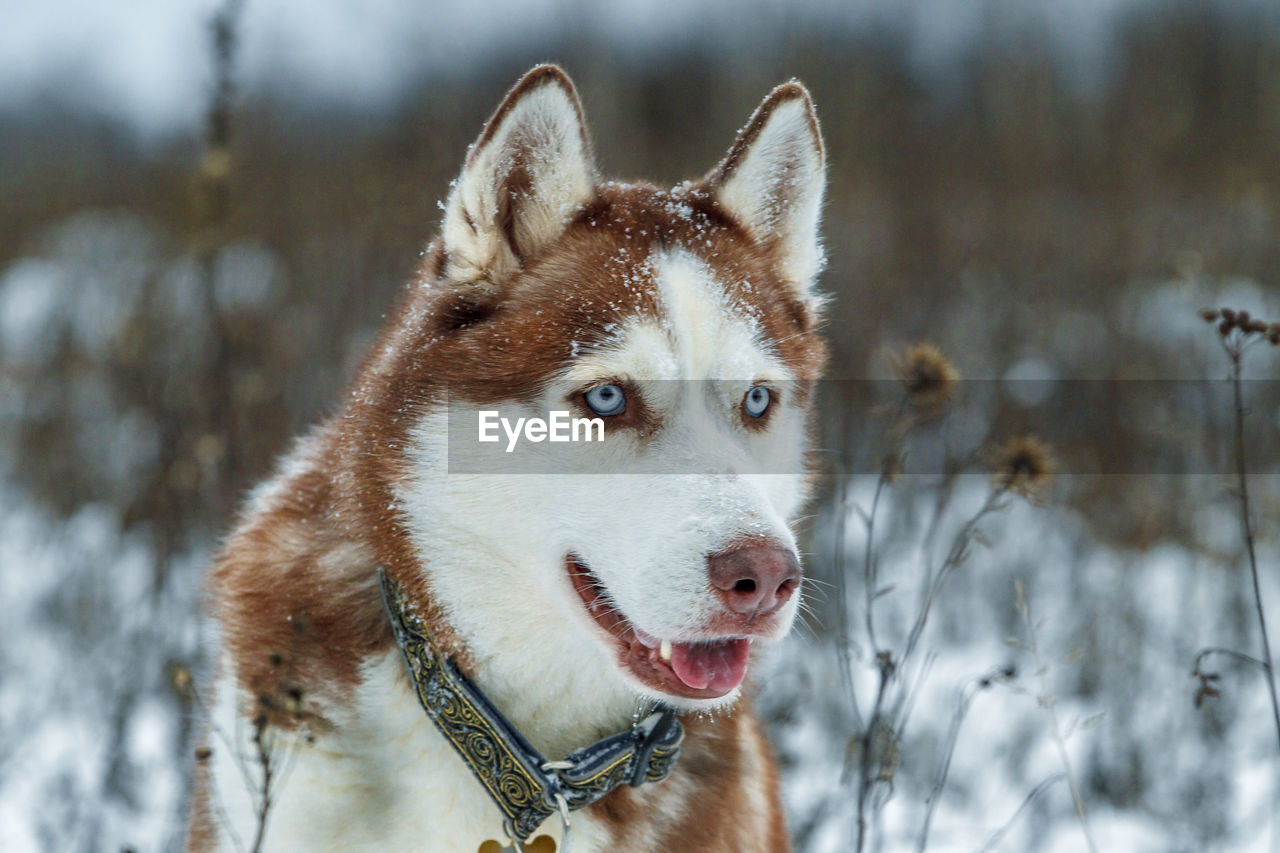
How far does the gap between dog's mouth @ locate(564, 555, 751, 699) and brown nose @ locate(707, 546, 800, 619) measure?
6.1 inches

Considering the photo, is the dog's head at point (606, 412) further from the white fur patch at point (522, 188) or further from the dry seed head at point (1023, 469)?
the dry seed head at point (1023, 469)

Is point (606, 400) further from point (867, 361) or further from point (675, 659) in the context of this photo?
point (867, 361)

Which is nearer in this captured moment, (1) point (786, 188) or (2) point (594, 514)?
(2) point (594, 514)

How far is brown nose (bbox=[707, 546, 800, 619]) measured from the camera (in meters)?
1.74

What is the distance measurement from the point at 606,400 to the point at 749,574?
477 millimetres

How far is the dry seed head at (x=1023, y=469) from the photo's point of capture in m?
2.62

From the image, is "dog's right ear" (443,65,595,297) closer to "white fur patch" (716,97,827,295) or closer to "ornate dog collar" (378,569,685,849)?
"white fur patch" (716,97,827,295)

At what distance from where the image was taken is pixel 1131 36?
42.5 feet

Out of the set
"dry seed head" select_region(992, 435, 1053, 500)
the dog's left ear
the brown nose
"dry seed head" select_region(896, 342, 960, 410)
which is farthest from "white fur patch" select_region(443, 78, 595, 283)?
"dry seed head" select_region(992, 435, 1053, 500)

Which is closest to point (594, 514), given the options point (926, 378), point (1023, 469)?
point (926, 378)

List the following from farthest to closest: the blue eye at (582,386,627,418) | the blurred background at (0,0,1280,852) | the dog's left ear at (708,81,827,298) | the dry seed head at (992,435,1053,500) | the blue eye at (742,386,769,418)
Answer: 1. the blurred background at (0,0,1280,852)
2. the dry seed head at (992,435,1053,500)
3. the dog's left ear at (708,81,827,298)
4. the blue eye at (742,386,769,418)
5. the blue eye at (582,386,627,418)

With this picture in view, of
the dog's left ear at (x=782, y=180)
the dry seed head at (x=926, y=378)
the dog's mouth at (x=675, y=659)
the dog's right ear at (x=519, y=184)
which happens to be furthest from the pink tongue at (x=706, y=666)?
the dry seed head at (x=926, y=378)

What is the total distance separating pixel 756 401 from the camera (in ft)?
7.28

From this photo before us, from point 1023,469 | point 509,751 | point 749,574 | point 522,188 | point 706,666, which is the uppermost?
point 522,188
